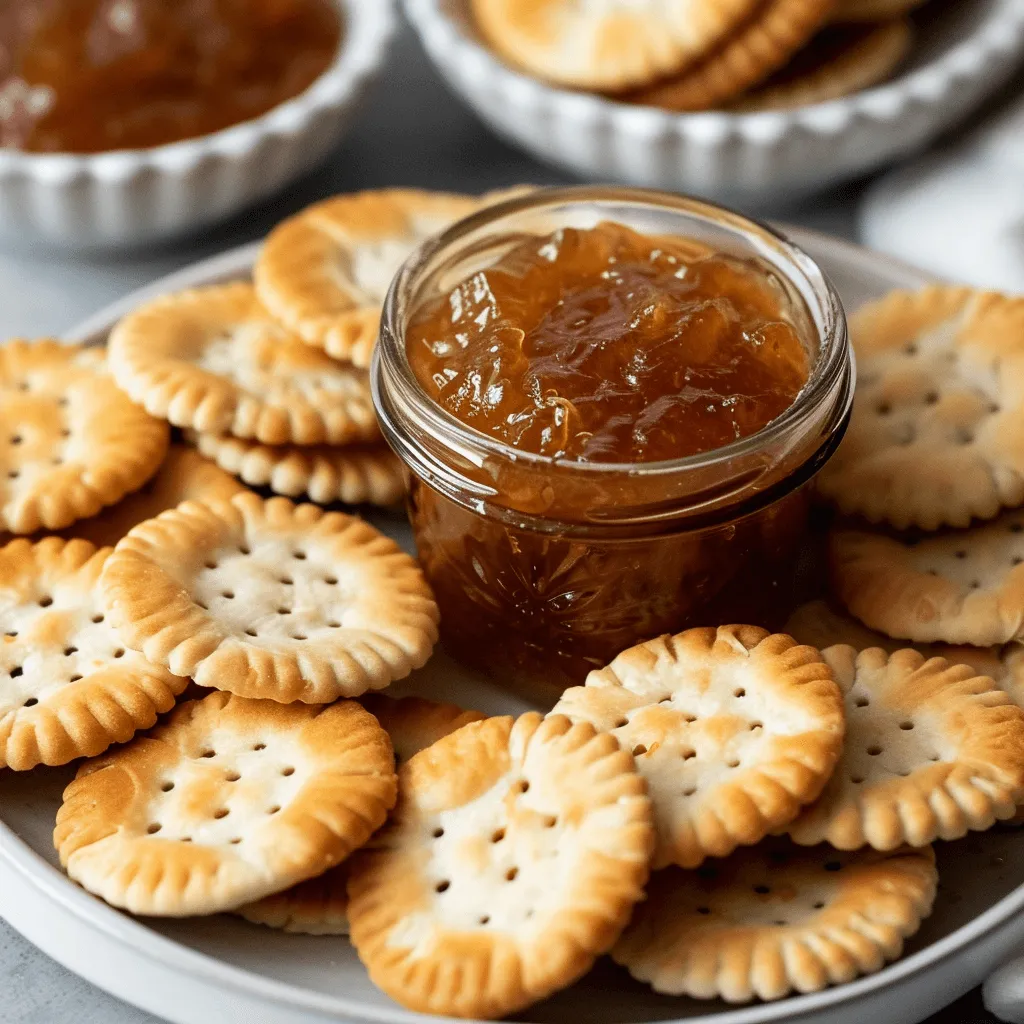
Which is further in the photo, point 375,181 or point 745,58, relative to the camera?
point 375,181

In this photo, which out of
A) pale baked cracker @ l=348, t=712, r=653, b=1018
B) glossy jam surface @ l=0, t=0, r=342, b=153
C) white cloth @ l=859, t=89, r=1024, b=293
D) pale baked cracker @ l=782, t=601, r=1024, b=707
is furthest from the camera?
glossy jam surface @ l=0, t=0, r=342, b=153

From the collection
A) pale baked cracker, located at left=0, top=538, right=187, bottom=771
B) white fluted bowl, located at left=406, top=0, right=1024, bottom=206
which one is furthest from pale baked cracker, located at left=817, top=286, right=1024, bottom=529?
pale baked cracker, located at left=0, top=538, right=187, bottom=771

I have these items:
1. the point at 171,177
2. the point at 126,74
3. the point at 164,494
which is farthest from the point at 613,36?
the point at 164,494

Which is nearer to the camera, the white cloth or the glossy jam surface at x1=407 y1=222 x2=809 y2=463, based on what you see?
the glossy jam surface at x1=407 y1=222 x2=809 y2=463

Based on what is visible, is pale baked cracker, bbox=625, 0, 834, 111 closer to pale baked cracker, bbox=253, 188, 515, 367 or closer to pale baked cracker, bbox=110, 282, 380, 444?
pale baked cracker, bbox=253, 188, 515, 367

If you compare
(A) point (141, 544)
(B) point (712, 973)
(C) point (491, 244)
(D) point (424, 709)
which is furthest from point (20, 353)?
(B) point (712, 973)

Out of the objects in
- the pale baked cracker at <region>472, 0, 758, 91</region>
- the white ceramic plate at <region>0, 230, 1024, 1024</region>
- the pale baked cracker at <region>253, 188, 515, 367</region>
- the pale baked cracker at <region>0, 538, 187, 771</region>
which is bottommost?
the white ceramic plate at <region>0, 230, 1024, 1024</region>

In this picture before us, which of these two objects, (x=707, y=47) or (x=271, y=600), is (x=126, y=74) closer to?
(x=707, y=47)
